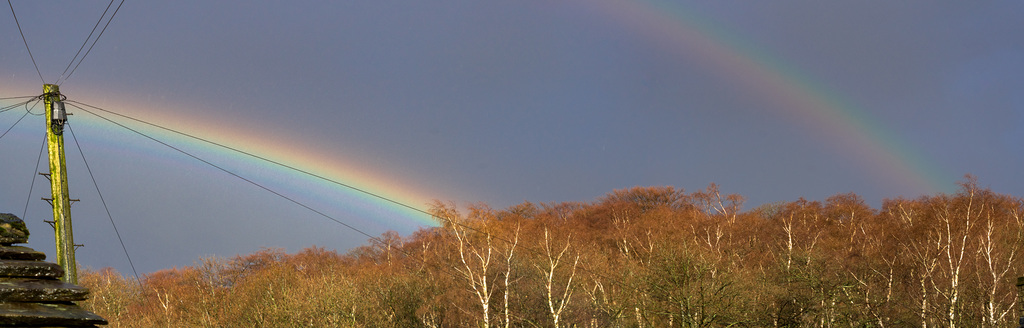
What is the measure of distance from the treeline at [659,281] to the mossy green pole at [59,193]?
2148 cm

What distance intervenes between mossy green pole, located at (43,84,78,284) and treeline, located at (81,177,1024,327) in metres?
21.5

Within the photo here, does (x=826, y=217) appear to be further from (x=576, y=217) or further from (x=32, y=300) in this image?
(x=32, y=300)

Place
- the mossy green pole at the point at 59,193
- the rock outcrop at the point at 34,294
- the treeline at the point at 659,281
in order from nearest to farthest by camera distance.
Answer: the rock outcrop at the point at 34,294
the mossy green pole at the point at 59,193
the treeline at the point at 659,281

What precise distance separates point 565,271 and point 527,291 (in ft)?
16.8

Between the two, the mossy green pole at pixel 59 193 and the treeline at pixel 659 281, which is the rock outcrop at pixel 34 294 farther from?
the treeline at pixel 659 281

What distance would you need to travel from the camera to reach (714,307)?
35.2 meters

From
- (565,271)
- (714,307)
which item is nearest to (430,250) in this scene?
(565,271)

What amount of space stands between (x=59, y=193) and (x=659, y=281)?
2707cm

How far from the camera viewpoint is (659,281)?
1480 inches

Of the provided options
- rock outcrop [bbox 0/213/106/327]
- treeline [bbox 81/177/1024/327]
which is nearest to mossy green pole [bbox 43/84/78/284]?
rock outcrop [bbox 0/213/106/327]

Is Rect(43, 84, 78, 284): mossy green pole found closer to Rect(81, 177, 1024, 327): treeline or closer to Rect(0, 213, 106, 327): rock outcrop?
Rect(0, 213, 106, 327): rock outcrop

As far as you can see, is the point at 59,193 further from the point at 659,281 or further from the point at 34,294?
the point at 659,281

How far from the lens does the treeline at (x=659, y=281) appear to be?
137ft

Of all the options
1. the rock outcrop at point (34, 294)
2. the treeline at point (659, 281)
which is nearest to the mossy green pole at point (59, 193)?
the rock outcrop at point (34, 294)
